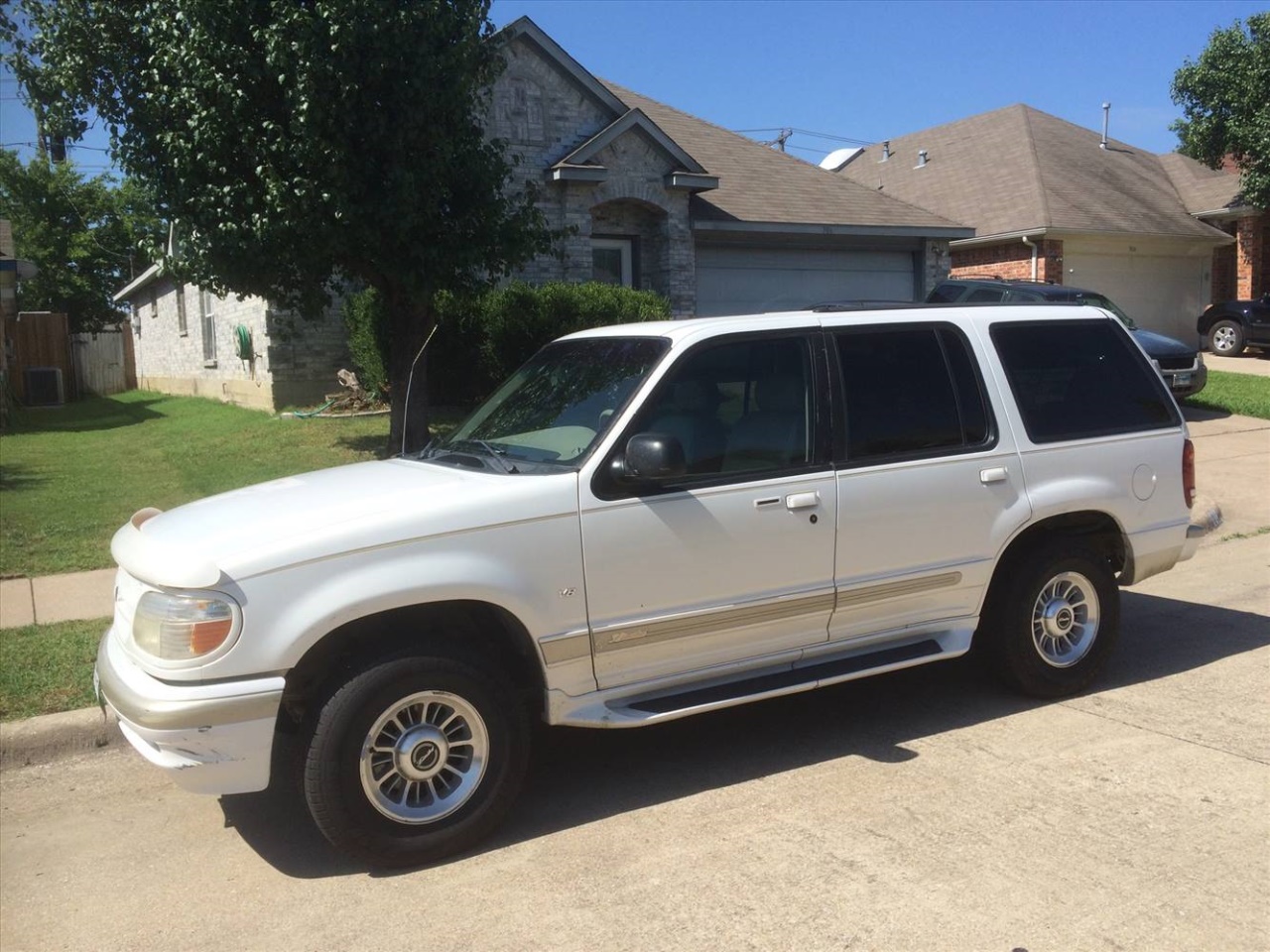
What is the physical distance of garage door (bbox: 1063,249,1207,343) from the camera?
77.0ft

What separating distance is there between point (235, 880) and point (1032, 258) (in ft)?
70.8

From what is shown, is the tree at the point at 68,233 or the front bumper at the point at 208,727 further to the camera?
the tree at the point at 68,233

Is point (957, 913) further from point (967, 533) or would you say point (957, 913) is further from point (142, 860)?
point (142, 860)

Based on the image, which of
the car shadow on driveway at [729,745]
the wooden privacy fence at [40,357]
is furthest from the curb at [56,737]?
the wooden privacy fence at [40,357]

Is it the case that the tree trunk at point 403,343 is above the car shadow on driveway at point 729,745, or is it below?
above

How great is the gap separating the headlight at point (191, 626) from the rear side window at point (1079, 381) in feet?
12.3

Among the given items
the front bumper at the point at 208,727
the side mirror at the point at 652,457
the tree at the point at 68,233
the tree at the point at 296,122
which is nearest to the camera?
the front bumper at the point at 208,727

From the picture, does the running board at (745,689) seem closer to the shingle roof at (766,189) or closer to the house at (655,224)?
the house at (655,224)

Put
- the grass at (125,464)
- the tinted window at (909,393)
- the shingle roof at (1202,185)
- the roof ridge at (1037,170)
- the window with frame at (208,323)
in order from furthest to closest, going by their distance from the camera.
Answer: the shingle roof at (1202,185) < the roof ridge at (1037,170) < the window with frame at (208,323) < the grass at (125,464) < the tinted window at (909,393)

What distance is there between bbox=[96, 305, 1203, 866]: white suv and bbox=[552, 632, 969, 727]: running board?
0.01 m

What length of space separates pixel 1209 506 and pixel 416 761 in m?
8.84

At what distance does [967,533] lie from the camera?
17.3 ft

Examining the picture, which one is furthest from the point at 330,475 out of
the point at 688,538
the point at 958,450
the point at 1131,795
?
the point at 1131,795

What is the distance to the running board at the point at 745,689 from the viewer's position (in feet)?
14.8
